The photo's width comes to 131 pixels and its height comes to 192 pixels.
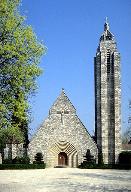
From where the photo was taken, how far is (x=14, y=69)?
18828mm

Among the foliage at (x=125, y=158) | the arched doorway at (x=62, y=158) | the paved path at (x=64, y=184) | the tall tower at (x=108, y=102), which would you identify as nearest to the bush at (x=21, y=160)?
the arched doorway at (x=62, y=158)

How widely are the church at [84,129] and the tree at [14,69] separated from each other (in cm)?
2921

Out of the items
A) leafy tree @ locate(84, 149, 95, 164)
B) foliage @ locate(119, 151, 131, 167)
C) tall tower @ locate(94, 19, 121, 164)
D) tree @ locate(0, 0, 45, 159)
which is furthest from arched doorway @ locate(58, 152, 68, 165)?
tree @ locate(0, 0, 45, 159)

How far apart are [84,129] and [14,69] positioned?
31.2 meters

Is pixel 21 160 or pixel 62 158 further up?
pixel 62 158

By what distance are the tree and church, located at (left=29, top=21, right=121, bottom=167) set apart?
29211 millimetres

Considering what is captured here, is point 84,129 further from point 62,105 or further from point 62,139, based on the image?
point 62,105

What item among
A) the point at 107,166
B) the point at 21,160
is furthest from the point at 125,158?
the point at 21,160

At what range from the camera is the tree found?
1877 centimetres

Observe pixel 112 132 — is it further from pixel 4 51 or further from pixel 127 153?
pixel 4 51

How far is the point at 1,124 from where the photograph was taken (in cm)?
1902

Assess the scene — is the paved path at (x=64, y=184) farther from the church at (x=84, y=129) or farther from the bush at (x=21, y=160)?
the church at (x=84, y=129)

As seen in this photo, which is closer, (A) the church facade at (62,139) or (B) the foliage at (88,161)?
(B) the foliage at (88,161)

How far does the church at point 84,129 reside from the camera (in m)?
48.7
